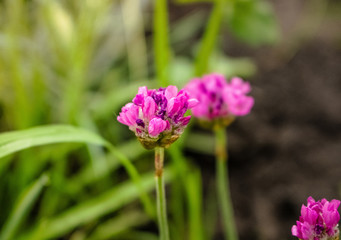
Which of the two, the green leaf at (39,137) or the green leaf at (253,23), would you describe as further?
the green leaf at (253,23)

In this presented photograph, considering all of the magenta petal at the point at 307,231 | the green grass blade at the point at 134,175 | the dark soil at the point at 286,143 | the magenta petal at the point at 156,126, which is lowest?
the magenta petal at the point at 307,231

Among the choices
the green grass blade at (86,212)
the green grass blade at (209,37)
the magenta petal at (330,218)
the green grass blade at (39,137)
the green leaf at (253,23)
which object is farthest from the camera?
the green leaf at (253,23)

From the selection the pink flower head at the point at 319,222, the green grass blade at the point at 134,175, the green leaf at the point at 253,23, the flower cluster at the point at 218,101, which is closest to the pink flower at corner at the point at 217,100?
the flower cluster at the point at 218,101

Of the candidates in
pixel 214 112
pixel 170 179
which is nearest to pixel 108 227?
pixel 170 179

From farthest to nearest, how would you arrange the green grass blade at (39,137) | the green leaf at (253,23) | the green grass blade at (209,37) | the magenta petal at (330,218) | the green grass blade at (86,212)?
the green leaf at (253,23) → the green grass blade at (209,37) → the green grass blade at (86,212) → the green grass blade at (39,137) → the magenta petal at (330,218)

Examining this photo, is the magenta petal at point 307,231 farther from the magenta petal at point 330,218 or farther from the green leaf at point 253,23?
the green leaf at point 253,23

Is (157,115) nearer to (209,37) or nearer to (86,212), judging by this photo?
(86,212)

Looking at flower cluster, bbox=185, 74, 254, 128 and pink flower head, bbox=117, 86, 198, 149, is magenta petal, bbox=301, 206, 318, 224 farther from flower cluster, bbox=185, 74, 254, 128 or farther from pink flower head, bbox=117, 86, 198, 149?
flower cluster, bbox=185, 74, 254, 128

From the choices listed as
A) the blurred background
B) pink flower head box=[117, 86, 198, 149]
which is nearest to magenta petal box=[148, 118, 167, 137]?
pink flower head box=[117, 86, 198, 149]
